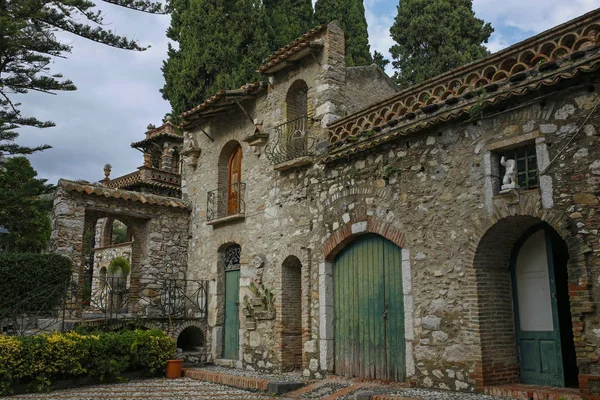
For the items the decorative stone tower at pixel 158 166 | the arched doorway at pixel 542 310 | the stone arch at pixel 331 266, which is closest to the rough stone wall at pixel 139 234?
the stone arch at pixel 331 266

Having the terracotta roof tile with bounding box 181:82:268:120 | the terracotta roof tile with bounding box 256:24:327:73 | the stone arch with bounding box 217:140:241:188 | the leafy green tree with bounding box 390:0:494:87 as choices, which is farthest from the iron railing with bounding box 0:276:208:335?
the leafy green tree with bounding box 390:0:494:87

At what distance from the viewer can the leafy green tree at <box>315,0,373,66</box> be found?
1973 centimetres

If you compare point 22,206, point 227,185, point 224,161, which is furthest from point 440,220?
point 22,206

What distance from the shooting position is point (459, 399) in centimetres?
674

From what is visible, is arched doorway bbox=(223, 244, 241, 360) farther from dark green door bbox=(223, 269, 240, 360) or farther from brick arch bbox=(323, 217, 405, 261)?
brick arch bbox=(323, 217, 405, 261)

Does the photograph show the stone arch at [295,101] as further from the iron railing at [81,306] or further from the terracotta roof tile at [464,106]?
the iron railing at [81,306]

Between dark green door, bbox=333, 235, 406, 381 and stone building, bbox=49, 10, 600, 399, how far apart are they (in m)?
0.03

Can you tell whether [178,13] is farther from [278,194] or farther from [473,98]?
[473,98]

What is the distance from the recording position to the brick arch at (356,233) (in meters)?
8.59

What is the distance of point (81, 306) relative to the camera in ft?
41.9

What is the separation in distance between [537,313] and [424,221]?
205cm

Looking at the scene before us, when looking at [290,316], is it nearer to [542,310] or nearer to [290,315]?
[290,315]

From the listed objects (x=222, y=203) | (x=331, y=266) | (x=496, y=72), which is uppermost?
(x=496, y=72)

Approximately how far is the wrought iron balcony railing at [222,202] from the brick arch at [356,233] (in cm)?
383
